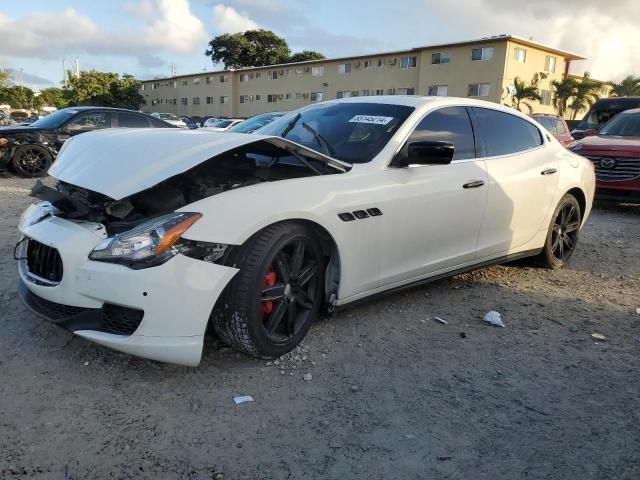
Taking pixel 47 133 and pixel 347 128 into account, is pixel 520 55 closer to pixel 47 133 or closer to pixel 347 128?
pixel 47 133

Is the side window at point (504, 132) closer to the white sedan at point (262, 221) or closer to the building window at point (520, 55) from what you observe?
the white sedan at point (262, 221)

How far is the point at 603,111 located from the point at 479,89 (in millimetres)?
22518

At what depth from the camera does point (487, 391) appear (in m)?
2.86

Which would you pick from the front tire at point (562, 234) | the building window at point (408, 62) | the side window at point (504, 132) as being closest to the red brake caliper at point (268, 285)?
the side window at point (504, 132)

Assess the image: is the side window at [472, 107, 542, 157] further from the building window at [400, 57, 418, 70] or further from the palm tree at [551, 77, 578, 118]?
the palm tree at [551, 77, 578, 118]

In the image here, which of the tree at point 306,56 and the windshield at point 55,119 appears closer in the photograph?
the windshield at point 55,119

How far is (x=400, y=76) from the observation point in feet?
129

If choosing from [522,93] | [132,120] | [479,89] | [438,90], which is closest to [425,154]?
[132,120]

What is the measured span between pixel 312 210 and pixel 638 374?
7.07 ft

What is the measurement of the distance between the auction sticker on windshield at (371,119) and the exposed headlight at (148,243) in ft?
5.73

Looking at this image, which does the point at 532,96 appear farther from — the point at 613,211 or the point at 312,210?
the point at 312,210

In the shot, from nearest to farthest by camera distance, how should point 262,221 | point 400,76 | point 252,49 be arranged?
point 262,221
point 400,76
point 252,49

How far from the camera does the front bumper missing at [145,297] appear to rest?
8.32 ft

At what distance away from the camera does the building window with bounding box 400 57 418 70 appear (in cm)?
3831
